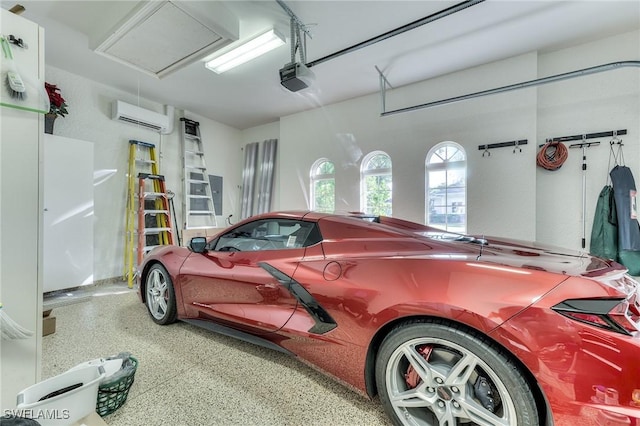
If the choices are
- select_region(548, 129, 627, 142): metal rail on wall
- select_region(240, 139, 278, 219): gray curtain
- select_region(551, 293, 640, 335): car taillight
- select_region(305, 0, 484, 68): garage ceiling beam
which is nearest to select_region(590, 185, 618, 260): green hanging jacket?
select_region(548, 129, 627, 142): metal rail on wall

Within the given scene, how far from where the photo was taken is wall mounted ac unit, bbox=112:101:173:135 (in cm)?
395

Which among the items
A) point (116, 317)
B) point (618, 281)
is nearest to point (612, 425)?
point (618, 281)

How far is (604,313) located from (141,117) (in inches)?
213

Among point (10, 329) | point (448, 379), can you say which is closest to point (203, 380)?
point (10, 329)

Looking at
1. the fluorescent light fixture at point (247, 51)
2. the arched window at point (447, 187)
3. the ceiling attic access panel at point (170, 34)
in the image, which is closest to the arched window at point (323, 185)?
the arched window at point (447, 187)

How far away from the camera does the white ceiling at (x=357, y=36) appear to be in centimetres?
245

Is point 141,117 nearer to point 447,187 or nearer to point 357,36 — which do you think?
point 357,36

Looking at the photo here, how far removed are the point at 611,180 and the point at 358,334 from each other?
3.55 meters

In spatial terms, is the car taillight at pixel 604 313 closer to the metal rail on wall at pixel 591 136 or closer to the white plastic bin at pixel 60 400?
the white plastic bin at pixel 60 400

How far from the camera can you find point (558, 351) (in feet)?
2.95

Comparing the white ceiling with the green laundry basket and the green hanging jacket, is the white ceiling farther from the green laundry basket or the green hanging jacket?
the green laundry basket

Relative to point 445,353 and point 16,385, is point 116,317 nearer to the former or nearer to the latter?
point 16,385

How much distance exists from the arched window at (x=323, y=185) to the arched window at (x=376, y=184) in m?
0.60

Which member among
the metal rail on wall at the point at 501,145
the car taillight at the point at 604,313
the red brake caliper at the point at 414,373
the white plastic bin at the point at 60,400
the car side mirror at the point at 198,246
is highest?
the metal rail on wall at the point at 501,145
